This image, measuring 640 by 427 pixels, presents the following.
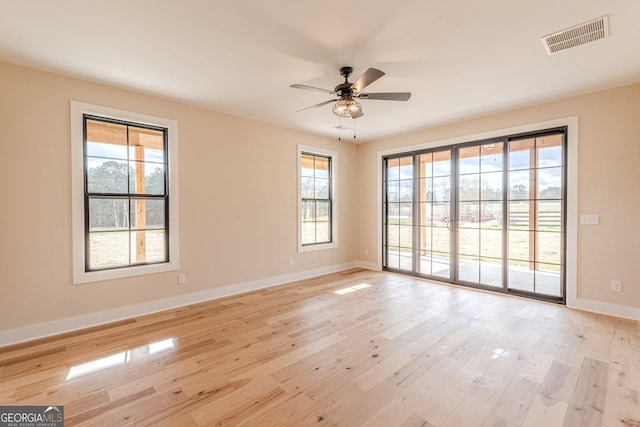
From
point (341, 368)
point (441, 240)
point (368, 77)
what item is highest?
→ point (368, 77)

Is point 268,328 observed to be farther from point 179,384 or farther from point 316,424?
point 316,424

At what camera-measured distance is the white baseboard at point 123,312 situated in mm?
2922

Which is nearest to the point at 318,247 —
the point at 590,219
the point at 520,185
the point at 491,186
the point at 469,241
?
the point at 469,241

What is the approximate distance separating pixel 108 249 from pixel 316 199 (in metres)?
3.49

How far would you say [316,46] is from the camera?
2.58m

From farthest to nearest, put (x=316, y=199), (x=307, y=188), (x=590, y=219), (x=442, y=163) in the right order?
(x=316, y=199)
(x=307, y=188)
(x=442, y=163)
(x=590, y=219)

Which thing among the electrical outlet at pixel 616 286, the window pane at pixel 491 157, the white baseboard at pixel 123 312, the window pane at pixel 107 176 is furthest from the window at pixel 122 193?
the electrical outlet at pixel 616 286

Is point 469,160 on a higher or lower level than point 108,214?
higher

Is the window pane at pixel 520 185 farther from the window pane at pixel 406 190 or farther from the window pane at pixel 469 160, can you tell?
the window pane at pixel 406 190

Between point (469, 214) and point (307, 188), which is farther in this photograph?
point (307, 188)

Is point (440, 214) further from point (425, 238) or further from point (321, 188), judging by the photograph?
point (321, 188)

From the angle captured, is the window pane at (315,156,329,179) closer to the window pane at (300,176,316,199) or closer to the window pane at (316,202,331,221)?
the window pane at (300,176,316,199)

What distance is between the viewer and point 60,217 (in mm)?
3109

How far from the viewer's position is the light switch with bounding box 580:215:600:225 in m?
3.62
